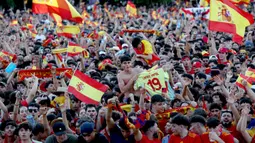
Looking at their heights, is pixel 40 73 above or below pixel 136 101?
below

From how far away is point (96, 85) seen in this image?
9664 mm

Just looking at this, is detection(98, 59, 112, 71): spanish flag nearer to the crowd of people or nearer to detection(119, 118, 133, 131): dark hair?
the crowd of people

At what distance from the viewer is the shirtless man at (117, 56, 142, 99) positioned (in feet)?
32.9

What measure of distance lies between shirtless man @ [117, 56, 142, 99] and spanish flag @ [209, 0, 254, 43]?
266 cm

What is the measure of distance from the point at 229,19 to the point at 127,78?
309 cm

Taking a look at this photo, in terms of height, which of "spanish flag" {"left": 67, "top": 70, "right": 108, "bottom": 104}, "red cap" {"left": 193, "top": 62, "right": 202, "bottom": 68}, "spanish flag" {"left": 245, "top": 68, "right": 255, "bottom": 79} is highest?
"spanish flag" {"left": 67, "top": 70, "right": 108, "bottom": 104}

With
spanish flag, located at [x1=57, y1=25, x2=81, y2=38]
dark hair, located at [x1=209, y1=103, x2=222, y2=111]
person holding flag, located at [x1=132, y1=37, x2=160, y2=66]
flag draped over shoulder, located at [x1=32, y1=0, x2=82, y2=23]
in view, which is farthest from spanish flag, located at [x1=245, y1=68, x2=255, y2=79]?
spanish flag, located at [x1=57, y1=25, x2=81, y2=38]

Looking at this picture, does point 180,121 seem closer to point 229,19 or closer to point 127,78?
point 127,78

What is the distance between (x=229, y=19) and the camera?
12.3 meters

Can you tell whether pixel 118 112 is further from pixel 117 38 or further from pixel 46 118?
pixel 117 38

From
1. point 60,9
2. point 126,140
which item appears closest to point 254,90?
point 126,140

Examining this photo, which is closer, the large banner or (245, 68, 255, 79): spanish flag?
(245, 68, 255, 79): spanish flag

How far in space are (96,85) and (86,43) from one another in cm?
811

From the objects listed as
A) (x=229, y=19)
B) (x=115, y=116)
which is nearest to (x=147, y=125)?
(x=115, y=116)
